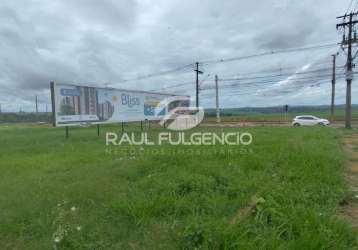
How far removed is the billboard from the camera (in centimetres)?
1131

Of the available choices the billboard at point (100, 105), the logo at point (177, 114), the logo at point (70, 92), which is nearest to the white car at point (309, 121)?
the logo at point (177, 114)

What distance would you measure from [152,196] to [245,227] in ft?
5.31

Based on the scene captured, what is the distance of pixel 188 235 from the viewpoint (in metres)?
2.66

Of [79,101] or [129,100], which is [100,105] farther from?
[129,100]

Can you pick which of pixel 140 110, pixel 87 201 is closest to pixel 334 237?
pixel 87 201

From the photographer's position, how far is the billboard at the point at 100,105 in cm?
1131

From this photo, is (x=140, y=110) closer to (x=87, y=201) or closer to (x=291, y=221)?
(x=87, y=201)

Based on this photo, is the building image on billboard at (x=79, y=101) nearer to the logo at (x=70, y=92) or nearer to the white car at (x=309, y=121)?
the logo at (x=70, y=92)

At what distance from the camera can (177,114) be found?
70.8 ft

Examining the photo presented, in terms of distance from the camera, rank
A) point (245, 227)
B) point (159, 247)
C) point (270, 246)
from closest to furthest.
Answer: point (270, 246)
point (159, 247)
point (245, 227)

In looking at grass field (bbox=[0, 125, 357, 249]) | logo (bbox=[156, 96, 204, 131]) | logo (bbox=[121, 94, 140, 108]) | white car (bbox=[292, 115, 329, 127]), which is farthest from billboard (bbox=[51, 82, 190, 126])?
white car (bbox=[292, 115, 329, 127])

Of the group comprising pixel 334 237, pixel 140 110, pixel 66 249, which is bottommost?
pixel 66 249

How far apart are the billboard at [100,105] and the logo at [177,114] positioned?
0.79 metres

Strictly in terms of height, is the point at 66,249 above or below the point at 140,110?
below
